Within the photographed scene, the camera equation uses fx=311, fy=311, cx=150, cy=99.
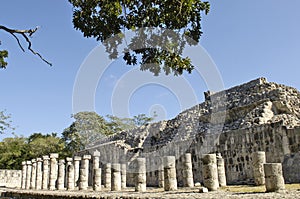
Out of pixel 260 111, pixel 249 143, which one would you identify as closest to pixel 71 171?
pixel 249 143

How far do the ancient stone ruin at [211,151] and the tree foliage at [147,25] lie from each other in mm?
3361

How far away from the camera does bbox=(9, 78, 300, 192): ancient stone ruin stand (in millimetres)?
10312

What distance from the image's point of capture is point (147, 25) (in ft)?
24.3

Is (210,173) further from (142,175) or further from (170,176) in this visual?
(142,175)

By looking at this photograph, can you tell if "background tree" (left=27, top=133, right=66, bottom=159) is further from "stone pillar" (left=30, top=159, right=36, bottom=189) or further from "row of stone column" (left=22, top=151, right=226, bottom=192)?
"row of stone column" (left=22, top=151, right=226, bottom=192)

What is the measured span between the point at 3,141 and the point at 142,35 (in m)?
34.5

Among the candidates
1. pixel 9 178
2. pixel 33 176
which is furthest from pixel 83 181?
pixel 9 178

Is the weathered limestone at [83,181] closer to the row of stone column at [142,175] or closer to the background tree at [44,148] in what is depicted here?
the row of stone column at [142,175]

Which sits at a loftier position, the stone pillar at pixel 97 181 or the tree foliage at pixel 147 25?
the tree foliage at pixel 147 25

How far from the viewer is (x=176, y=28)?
23.9ft

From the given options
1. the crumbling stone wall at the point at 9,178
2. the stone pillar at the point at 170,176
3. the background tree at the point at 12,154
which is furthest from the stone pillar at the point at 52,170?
the background tree at the point at 12,154

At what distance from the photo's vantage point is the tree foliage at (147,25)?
7078mm

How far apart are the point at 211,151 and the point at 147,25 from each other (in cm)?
852

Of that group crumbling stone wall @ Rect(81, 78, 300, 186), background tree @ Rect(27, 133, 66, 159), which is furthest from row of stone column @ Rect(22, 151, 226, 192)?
background tree @ Rect(27, 133, 66, 159)
